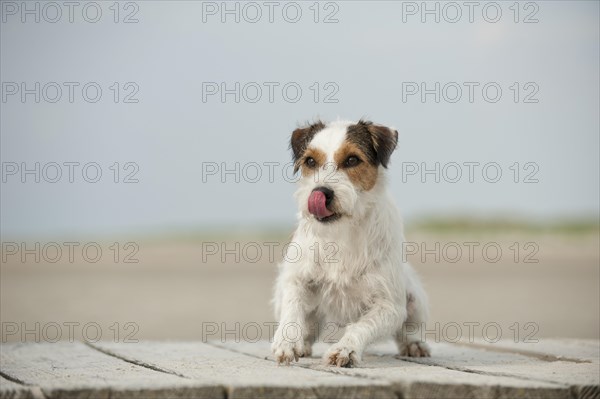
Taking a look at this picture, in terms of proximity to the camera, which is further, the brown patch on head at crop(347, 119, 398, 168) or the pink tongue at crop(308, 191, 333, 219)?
the brown patch on head at crop(347, 119, 398, 168)

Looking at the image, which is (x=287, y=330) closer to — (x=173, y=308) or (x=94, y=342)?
(x=94, y=342)

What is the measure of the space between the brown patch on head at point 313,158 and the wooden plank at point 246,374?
1210mm

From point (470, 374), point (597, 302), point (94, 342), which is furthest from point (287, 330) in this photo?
point (597, 302)

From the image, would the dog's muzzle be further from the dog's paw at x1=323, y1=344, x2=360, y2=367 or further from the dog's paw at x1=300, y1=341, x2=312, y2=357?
the dog's paw at x1=300, y1=341, x2=312, y2=357

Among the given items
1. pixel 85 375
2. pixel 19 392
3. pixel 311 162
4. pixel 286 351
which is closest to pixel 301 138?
pixel 311 162

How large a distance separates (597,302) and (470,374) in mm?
11938

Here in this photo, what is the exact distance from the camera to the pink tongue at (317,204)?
550 cm

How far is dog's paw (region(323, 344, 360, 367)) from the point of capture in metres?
5.25

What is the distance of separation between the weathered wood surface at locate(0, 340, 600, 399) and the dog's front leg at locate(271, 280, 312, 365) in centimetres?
9

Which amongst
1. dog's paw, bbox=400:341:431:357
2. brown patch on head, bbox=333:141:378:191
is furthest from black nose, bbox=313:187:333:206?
dog's paw, bbox=400:341:431:357

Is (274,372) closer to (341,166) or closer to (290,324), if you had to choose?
(290,324)

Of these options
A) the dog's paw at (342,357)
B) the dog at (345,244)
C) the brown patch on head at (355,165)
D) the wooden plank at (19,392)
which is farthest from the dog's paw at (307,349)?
the wooden plank at (19,392)

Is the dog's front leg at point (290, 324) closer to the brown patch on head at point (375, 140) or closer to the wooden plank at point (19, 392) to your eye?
the brown patch on head at point (375, 140)

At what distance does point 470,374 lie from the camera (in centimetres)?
482
